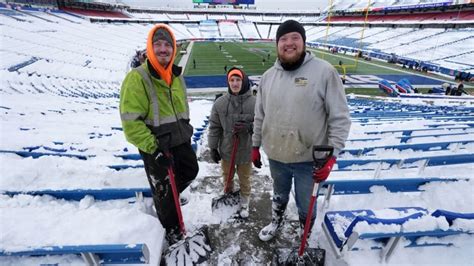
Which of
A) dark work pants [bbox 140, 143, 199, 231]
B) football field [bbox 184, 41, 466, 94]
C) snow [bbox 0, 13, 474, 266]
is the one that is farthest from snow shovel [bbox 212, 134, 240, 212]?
football field [bbox 184, 41, 466, 94]

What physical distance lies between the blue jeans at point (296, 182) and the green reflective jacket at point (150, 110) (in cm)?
106

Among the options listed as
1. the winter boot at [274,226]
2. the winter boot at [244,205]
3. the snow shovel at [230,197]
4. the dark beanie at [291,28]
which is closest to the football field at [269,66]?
the snow shovel at [230,197]

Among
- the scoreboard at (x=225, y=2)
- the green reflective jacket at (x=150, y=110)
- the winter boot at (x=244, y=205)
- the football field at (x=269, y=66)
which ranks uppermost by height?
the scoreboard at (x=225, y=2)

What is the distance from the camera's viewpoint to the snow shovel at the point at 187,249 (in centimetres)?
236

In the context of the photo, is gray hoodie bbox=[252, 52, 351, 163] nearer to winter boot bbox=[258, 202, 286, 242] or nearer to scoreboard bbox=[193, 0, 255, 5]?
winter boot bbox=[258, 202, 286, 242]

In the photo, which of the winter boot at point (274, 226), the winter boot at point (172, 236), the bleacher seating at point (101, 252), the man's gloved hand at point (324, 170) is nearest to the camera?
the bleacher seating at point (101, 252)

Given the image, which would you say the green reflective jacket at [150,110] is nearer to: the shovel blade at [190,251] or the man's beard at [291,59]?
the shovel blade at [190,251]

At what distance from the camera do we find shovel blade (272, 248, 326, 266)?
2.28 metres

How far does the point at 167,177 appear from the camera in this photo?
2449 millimetres

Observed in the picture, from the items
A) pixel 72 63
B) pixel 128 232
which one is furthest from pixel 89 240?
pixel 72 63

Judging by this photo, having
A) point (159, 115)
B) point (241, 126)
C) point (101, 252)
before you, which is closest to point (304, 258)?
point (241, 126)

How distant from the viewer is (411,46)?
3578 cm

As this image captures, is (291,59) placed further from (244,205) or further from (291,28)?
(244,205)

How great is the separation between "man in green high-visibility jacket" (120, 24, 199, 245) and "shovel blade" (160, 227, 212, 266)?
0.16m
